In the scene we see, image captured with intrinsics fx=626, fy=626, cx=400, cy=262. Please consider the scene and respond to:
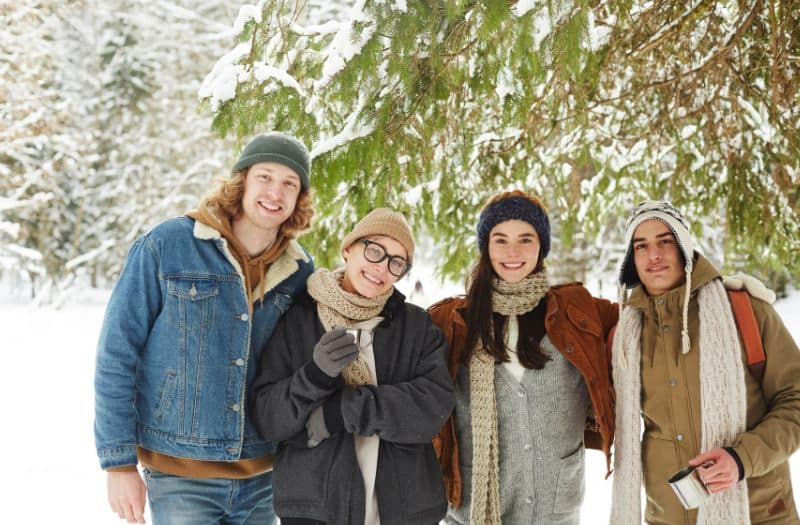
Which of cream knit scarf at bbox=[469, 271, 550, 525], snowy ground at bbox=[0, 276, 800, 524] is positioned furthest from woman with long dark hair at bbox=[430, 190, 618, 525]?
snowy ground at bbox=[0, 276, 800, 524]

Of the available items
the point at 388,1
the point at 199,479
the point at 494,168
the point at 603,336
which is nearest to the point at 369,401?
the point at 199,479

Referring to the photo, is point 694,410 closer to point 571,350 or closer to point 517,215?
point 571,350

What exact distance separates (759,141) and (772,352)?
236 centimetres

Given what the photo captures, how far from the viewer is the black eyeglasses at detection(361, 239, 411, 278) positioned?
8.00 feet

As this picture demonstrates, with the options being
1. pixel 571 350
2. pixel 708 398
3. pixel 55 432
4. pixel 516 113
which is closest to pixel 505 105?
pixel 516 113

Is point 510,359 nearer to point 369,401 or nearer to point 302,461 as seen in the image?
point 369,401

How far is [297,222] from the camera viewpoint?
8.68 feet

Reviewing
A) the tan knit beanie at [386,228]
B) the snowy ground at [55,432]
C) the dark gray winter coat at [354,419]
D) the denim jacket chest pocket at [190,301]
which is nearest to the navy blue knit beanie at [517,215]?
the tan knit beanie at [386,228]

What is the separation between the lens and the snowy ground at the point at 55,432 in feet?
19.4

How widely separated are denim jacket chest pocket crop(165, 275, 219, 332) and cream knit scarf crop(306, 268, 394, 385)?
0.40 metres

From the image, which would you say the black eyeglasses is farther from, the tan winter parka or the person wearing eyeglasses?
the tan winter parka

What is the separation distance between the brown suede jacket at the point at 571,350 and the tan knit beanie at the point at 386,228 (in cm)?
49

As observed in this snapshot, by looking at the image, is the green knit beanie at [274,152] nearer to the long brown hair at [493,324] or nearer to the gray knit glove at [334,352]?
the gray knit glove at [334,352]

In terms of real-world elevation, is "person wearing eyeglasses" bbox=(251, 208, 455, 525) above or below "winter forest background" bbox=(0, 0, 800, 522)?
below
